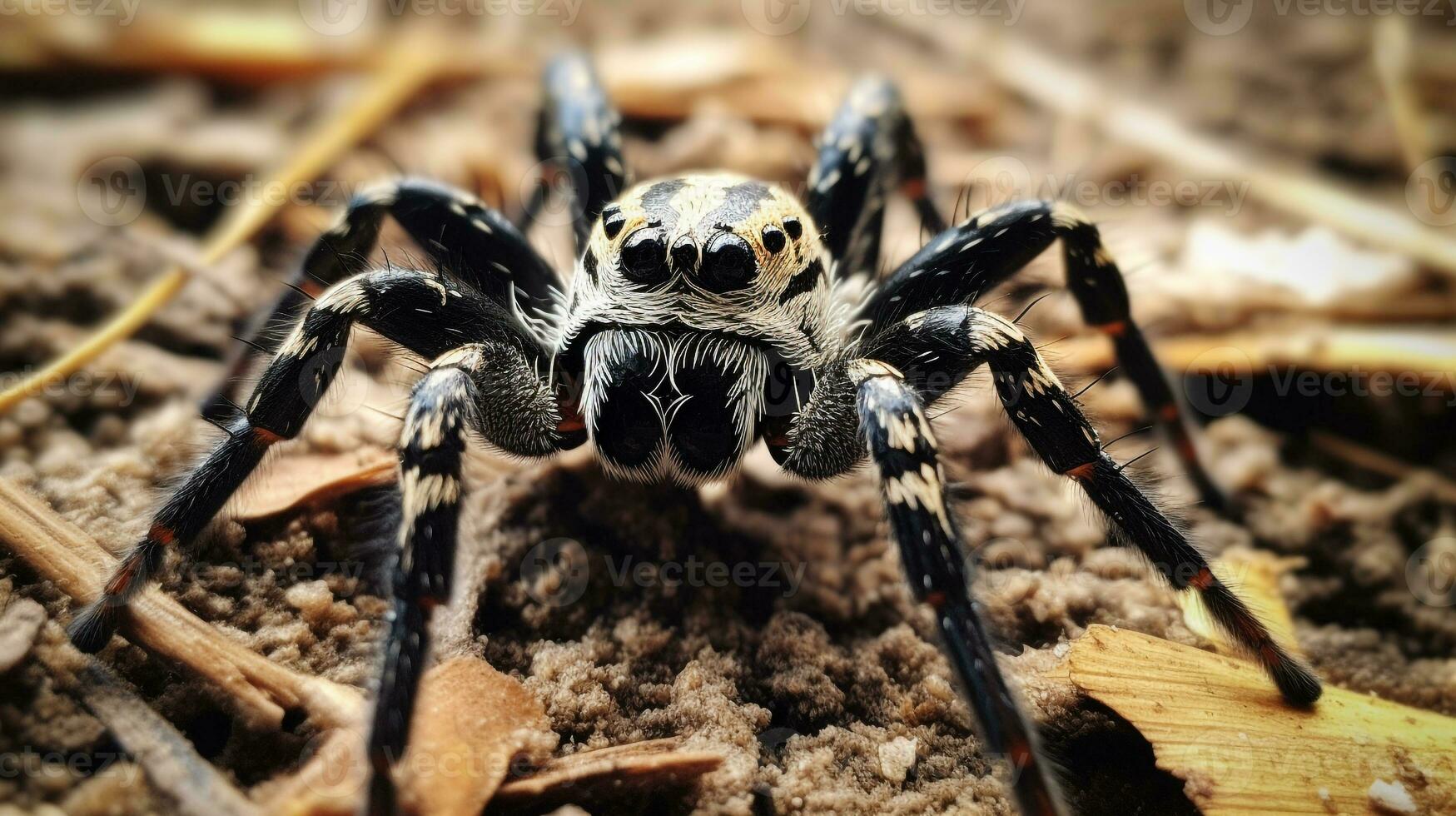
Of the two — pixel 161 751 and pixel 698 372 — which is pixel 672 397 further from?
pixel 161 751

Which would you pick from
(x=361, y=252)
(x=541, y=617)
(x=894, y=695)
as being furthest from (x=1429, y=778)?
(x=361, y=252)

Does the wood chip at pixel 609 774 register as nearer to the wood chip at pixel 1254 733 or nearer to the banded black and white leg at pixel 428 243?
the wood chip at pixel 1254 733

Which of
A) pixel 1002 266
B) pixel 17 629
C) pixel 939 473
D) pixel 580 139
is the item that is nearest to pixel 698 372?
pixel 939 473

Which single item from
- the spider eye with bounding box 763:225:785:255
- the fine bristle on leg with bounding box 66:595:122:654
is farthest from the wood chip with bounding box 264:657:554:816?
the spider eye with bounding box 763:225:785:255

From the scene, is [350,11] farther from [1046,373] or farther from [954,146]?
[1046,373]

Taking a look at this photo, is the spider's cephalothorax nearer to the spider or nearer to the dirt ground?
the spider

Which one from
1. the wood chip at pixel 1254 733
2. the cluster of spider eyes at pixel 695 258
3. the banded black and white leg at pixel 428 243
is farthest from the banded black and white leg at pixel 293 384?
the wood chip at pixel 1254 733
